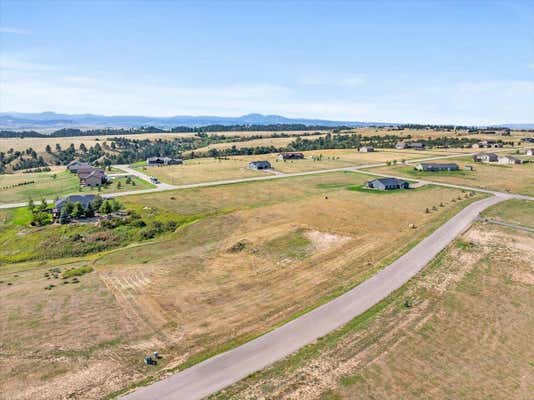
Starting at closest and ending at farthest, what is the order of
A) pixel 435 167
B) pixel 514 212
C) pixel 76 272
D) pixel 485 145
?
pixel 76 272 → pixel 514 212 → pixel 435 167 → pixel 485 145

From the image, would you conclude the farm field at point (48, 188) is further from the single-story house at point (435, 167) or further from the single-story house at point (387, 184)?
the single-story house at point (435, 167)

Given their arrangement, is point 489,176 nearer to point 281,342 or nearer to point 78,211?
point 281,342

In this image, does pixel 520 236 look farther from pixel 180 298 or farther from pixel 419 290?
pixel 180 298

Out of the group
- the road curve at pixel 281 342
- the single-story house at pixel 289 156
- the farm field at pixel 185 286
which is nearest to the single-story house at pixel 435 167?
the farm field at pixel 185 286

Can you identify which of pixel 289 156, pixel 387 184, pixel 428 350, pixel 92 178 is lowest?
pixel 428 350

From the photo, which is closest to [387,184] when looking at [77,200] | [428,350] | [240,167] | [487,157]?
[240,167]

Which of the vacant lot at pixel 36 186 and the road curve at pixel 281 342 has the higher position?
the vacant lot at pixel 36 186

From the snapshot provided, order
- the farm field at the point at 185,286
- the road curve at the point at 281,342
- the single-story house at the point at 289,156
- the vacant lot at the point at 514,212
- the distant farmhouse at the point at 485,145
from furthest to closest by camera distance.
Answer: the distant farmhouse at the point at 485,145 → the single-story house at the point at 289,156 → the vacant lot at the point at 514,212 → the farm field at the point at 185,286 → the road curve at the point at 281,342
